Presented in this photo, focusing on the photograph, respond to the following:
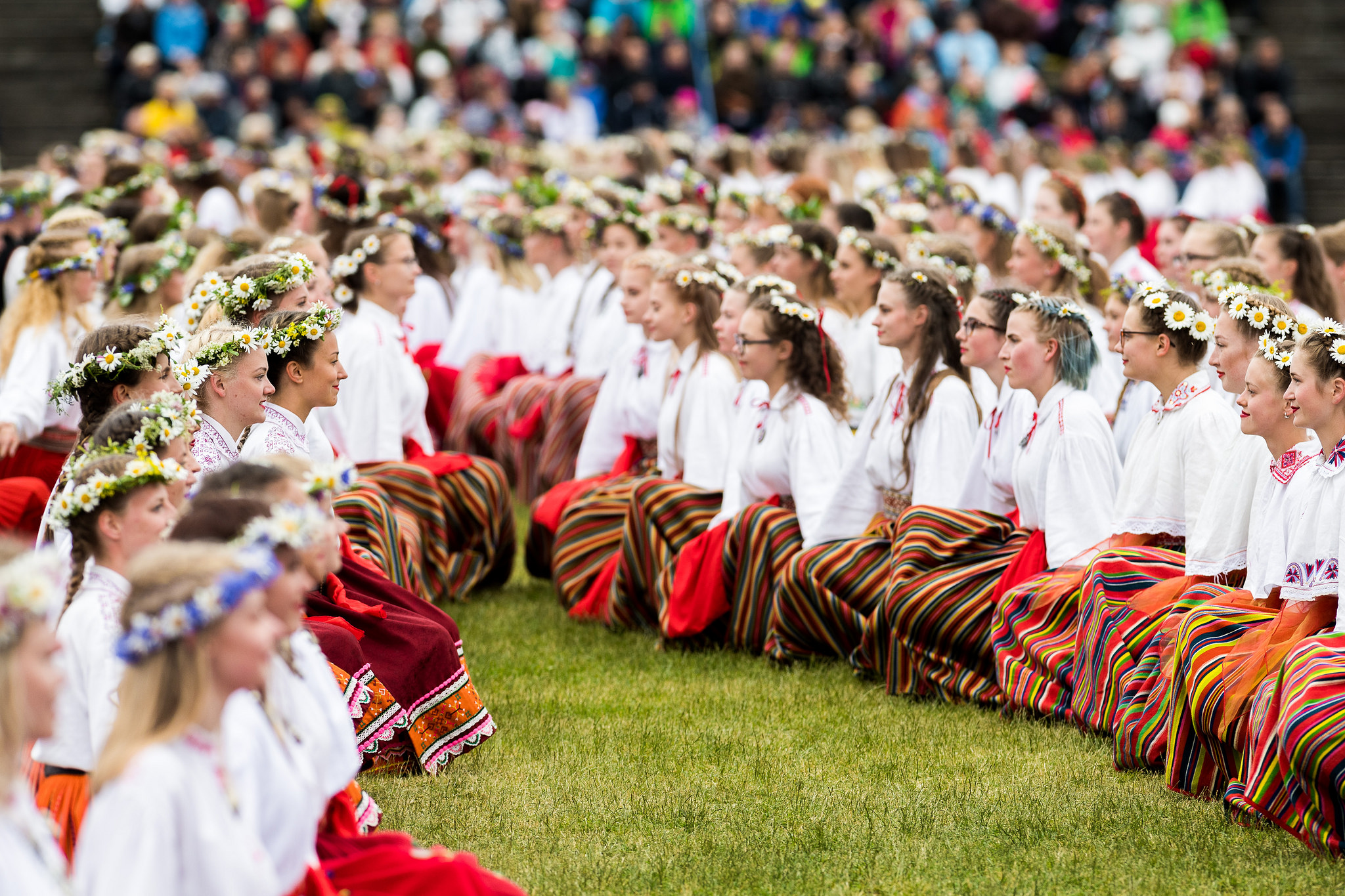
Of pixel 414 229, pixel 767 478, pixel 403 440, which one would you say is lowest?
pixel 403 440

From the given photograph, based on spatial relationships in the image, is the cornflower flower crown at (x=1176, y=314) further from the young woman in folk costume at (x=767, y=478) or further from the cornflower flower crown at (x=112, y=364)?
the cornflower flower crown at (x=112, y=364)

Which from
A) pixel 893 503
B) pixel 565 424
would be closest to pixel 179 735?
pixel 893 503

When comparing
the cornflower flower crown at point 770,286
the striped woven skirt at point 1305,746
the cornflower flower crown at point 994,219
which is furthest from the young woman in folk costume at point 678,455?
the striped woven skirt at point 1305,746

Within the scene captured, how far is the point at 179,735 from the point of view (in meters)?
2.77

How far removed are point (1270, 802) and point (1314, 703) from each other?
1.47 feet

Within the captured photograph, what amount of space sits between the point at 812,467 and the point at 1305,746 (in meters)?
2.62

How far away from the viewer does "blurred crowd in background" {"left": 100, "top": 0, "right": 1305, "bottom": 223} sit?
57.4ft

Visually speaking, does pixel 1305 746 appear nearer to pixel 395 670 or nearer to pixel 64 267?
pixel 395 670

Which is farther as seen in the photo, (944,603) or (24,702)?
(944,603)

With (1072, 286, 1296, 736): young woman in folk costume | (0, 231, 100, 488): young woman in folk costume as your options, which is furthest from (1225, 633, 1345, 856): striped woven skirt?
(0, 231, 100, 488): young woman in folk costume

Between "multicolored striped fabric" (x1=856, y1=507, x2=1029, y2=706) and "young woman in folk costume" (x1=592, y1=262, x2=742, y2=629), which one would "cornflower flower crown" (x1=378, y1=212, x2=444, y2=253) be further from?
"multicolored striped fabric" (x1=856, y1=507, x2=1029, y2=706)

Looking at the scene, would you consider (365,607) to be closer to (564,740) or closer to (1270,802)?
(564,740)

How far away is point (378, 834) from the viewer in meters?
3.54

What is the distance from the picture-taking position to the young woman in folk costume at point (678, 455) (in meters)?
6.96
